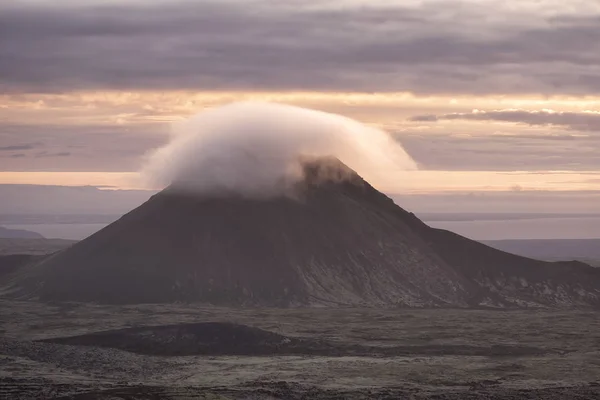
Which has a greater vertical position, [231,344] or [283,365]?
[231,344]

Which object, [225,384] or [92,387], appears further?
[225,384]

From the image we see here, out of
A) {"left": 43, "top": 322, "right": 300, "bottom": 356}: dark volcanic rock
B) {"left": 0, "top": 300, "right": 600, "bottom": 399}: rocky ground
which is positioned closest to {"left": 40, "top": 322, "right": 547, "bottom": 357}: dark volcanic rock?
{"left": 43, "top": 322, "right": 300, "bottom": 356}: dark volcanic rock

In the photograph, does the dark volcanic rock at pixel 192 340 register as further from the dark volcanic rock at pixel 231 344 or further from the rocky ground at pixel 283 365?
the rocky ground at pixel 283 365

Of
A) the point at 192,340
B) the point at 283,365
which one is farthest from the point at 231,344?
the point at 283,365

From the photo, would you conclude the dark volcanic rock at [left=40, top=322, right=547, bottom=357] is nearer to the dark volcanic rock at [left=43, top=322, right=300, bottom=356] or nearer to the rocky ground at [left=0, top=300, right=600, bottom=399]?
the dark volcanic rock at [left=43, top=322, right=300, bottom=356]

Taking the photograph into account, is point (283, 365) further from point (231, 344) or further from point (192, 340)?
point (192, 340)

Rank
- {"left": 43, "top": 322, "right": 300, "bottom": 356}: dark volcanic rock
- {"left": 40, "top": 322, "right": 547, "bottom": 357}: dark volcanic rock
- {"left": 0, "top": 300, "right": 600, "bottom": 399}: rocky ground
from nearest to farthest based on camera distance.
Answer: {"left": 0, "top": 300, "right": 600, "bottom": 399}: rocky ground < {"left": 43, "top": 322, "right": 300, "bottom": 356}: dark volcanic rock < {"left": 40, "top": 322, "right": 547, "bottom": 357}: dark volcanic rock

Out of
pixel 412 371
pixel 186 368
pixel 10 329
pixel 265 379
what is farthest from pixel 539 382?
pixel 10 329

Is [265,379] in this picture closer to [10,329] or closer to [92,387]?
[92,387]
